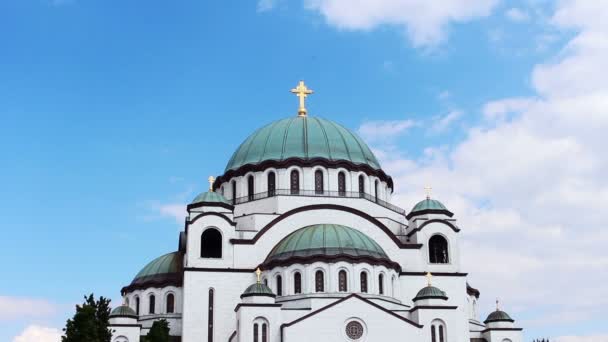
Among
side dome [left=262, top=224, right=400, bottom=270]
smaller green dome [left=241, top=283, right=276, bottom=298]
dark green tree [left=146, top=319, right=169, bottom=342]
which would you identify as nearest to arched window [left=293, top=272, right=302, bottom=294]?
side dome [left=262, top=224, right=400, bottom=270]

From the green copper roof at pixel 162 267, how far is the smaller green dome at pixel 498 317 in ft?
52.1

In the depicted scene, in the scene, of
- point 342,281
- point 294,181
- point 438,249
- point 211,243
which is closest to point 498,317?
point 438,249

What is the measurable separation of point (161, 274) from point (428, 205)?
14.1 meters

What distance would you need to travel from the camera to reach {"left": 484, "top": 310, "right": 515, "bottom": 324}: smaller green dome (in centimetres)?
4472

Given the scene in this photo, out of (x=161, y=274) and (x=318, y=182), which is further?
(x=318, y=182)

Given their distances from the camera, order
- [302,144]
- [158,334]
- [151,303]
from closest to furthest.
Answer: [158,334]
[151,303]
[302,144]

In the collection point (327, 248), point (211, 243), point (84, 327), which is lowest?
point (84, 327)

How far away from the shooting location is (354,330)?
37.8 m

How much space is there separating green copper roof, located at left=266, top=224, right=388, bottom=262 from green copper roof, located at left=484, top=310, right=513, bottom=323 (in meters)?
6.89

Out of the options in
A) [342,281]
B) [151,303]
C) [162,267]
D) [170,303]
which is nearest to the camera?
[342,281]

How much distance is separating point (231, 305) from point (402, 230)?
10499 millimetres

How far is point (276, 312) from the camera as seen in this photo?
37906mm

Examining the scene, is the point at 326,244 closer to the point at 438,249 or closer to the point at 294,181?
the point at 294,181

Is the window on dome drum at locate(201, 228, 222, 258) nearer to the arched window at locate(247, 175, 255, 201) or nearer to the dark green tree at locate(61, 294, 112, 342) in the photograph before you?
the arched window at locate(247, 175, 255, 201)
